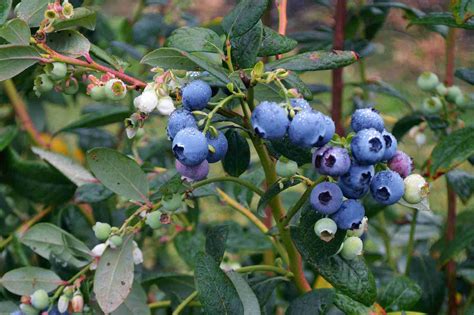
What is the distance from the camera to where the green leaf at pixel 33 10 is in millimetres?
983

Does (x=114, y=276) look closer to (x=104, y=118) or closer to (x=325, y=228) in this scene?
(x=325, y=228)

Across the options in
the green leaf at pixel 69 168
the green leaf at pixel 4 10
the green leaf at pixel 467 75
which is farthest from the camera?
the green leaf at pixel 69 168

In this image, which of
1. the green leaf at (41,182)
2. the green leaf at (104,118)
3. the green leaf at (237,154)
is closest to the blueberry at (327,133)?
the green leaf at (237,154)

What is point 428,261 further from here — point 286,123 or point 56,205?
point 286,123

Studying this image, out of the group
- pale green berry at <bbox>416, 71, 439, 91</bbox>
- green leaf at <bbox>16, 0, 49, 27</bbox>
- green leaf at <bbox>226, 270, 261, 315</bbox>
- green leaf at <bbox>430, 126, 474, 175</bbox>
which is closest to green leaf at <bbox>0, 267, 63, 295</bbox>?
green leaf at <bbox>226, 270, 261, 315</bbox>

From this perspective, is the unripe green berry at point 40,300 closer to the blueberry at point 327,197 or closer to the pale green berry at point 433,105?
the blueberry at point 327,197

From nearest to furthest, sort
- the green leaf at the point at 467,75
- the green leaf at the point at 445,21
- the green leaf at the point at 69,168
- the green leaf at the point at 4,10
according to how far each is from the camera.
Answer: the green leaf at the point at 4,10
the green leaf at the point at 445,21
the green leaf at the point at 467,75
the green leaf at the point at 69,168

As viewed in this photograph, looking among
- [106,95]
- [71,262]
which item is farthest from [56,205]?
[106,95]

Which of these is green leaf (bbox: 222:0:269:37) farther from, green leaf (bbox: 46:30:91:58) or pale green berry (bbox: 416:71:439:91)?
pale green berry (bbox: 416:71:439:91)

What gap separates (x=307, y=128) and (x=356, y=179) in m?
0.08

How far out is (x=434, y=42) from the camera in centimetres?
404

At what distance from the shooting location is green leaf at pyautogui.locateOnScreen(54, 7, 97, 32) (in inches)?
37.2

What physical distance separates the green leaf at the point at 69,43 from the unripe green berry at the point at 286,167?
0.94 ft

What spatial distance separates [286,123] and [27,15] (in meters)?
0.42
